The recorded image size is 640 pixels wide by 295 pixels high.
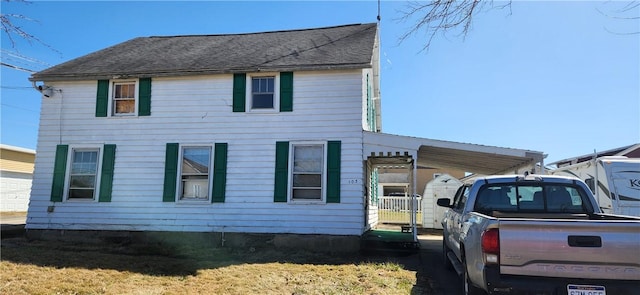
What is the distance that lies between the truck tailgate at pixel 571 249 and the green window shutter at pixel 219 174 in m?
8.21

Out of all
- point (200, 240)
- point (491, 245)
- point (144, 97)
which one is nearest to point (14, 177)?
point (144, 97)

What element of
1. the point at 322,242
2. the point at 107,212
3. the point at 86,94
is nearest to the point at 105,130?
the point at 86,94

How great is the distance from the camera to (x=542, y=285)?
4184mm

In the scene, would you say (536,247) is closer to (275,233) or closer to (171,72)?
(275,233)

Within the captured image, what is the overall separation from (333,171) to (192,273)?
448cm

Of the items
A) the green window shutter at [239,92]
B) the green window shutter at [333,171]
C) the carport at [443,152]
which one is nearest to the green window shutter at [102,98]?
the green window shutter at [239,92]

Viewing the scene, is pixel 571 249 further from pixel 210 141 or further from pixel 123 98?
pixel 123 98

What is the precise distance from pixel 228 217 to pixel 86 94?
5607 mm

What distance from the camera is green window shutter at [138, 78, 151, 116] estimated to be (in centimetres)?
1179

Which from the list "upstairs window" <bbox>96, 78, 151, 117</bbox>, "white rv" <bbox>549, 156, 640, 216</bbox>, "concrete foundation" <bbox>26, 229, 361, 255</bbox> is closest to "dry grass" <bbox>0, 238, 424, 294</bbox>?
"concrete foundation" <bbox>26, 229, 361, 255</bbox>

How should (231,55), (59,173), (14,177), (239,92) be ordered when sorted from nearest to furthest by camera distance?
1. (239,92)
2. (59,173)
3. (231,55)
4. (14,177)

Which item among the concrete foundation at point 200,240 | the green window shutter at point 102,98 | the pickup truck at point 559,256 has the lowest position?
the concrete foundation at point 200,240

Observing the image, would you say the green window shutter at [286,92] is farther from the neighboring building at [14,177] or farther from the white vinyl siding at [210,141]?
the neighboring building at [14,177]

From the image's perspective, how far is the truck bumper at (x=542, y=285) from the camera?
4109 mm
